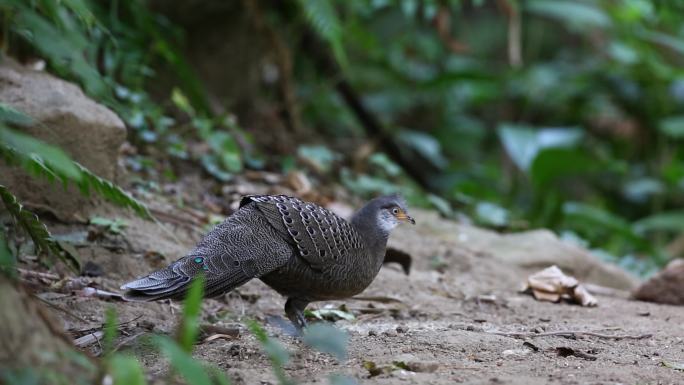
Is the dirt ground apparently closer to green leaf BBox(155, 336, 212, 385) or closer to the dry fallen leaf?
the dry fallen leaf

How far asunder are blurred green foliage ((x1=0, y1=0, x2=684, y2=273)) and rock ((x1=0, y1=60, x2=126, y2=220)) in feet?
0.52

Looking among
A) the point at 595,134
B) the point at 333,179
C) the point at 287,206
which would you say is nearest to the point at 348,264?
the point at 287,206

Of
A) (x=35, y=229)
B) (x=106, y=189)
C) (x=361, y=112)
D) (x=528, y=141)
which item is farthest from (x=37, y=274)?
(x=528, y=141)

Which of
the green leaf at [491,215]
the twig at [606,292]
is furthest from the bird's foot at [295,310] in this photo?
the green leaf at [491,215]

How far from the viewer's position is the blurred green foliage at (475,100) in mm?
6109

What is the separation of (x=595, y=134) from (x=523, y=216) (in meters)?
4.93

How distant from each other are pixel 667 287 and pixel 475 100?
603 centimetres

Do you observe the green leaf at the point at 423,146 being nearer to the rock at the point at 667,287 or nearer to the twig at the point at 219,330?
the rock at the point at 667,287

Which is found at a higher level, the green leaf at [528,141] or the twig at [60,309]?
the green leaf at [528,141]

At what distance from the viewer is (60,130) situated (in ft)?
13.6

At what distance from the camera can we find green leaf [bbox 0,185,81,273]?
3191mm

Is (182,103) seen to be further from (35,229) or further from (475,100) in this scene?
(475,100)

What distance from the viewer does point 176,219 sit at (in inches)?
189

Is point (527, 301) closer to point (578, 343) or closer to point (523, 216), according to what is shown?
point (578, 343)
